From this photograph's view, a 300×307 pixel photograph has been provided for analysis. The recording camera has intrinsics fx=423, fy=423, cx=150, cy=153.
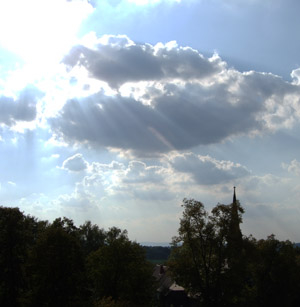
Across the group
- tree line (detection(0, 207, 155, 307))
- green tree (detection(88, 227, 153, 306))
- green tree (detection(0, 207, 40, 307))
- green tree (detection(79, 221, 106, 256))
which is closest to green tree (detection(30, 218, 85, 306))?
tree line (detection(0, 207, 155, 307))

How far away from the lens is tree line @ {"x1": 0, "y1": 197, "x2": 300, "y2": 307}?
122ft

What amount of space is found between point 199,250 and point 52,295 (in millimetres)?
15558

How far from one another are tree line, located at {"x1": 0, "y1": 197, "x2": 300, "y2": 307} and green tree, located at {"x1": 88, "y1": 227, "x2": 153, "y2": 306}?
11 centimetres

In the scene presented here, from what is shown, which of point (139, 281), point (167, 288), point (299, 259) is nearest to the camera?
point (139, 281)

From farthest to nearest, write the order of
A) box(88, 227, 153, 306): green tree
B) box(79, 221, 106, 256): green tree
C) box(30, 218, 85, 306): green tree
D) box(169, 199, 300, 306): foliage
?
box(79, 221, 106, 256): green tree → box(88, 227, 153, 306): green tree → box(169, 199, 300, 306): foliage → box(30, 218, 85, 306): green tree

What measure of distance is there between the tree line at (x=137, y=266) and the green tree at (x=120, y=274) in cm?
11

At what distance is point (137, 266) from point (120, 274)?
2.21 m

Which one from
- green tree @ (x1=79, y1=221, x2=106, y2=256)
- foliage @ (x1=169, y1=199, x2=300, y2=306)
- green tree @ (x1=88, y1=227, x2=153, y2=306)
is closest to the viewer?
foliage @ (x1=169, y1=199, x2=300, y2=306)

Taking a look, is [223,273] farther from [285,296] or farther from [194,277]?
[285,296]

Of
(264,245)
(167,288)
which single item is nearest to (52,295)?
(264,245)

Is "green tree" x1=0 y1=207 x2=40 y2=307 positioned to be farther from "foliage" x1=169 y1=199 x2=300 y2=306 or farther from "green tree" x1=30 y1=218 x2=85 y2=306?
"foliage" x1=169 y1=199 x2=300 y2=306

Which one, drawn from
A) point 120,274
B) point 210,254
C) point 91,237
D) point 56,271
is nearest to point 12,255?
point 56,271

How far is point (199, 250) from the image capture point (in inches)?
1724

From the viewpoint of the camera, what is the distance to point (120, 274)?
158 feet
